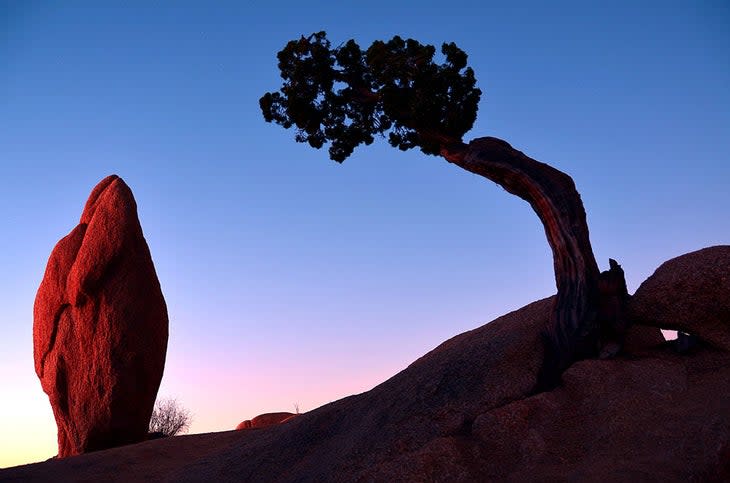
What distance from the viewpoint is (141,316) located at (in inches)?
707

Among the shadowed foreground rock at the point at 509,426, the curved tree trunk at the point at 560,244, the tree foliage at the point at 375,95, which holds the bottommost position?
the shadowed foreground rock at the point at 509,426

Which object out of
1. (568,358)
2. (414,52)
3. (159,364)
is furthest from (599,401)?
(159,364)

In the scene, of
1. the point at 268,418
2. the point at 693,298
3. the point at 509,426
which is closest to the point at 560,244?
the point at 693,298

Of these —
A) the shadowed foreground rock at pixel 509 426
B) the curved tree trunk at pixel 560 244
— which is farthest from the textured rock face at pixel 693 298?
the curved tree trunk at pixel 560 244

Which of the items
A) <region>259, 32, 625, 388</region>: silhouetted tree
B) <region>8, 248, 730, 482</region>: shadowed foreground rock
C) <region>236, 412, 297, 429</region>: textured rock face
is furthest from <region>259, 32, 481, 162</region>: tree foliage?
<region>236, 412, 297, 429</region>: textured rock face

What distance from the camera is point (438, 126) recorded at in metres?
13.1

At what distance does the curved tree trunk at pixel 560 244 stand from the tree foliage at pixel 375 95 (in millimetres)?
1060

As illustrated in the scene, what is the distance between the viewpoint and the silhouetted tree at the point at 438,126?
446 inches

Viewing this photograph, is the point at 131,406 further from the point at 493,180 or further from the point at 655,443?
the point at 655,443

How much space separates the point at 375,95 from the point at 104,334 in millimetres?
9334

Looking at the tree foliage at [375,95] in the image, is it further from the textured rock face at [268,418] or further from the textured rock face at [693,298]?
the textured rock face at [268,418]

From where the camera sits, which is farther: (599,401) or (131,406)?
(131,406)

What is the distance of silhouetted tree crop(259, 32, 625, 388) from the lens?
37.2 feet

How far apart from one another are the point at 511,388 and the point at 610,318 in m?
1.89
